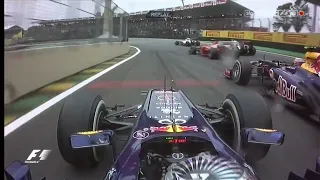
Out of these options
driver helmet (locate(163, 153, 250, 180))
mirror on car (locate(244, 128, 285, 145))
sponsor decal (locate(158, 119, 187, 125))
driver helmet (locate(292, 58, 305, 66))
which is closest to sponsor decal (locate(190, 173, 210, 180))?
driver helmet (locate(163, 153, 250, 180))

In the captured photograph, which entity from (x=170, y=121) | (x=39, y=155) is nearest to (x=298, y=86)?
(x=170, y=121)

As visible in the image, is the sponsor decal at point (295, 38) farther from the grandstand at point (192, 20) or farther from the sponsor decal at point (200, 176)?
the sponsor decal at point (200, 176)

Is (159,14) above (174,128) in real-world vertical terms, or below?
above

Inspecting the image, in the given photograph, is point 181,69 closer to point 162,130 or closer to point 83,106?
point 83,106

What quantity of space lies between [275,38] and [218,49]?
0.42 meters

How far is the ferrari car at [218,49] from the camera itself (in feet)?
8.77

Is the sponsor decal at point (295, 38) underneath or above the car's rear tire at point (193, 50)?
above

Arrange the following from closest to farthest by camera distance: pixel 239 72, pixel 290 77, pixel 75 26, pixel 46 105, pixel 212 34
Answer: pixel 75 26 → pixel 46 105 → pixel 212 34 → pixel 239 72 → pixel 290 77

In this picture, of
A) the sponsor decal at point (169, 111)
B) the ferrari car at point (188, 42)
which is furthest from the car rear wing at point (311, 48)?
the sponsor decal at point (169, 111)

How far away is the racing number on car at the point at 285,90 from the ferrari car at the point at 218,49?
68cm

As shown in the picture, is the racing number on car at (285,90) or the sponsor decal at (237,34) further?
the racing number on car at (285,90)

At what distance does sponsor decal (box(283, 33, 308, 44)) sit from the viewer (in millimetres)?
2672

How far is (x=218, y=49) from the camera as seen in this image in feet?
9.18

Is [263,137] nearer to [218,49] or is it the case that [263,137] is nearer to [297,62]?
[218,49]
